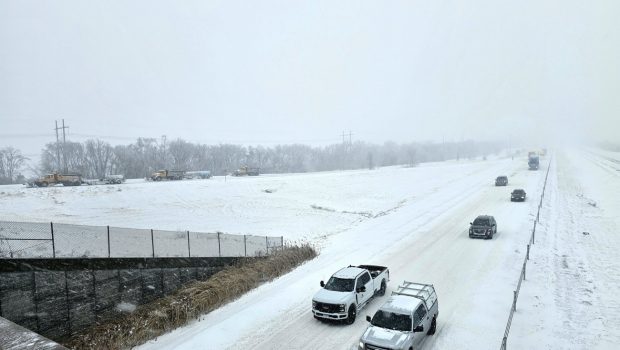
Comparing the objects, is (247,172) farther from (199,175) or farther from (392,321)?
(392,321)

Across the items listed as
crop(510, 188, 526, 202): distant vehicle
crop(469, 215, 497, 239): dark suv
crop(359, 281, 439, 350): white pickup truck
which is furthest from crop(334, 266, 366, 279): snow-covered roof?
crop(510, 188, 526, 202): distant vehicle

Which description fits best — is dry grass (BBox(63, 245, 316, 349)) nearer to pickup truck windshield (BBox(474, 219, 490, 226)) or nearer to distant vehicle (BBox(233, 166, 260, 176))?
pickup truck windshield (BBox(474, 219, 490, 226))

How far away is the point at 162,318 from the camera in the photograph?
16859 mm

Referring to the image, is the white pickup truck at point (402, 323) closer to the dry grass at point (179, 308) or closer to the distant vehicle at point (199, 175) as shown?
the dry grass at point (179, 308)

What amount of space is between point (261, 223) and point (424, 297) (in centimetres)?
3150

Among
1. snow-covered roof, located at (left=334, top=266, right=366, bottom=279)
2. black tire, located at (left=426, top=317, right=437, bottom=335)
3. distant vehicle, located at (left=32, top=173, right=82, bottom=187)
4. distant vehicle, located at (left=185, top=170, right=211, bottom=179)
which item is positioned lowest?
black tire, located at (left=426, top=317, right=437, bottom=335)

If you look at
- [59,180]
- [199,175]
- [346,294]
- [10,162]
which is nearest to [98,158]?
[10,162]

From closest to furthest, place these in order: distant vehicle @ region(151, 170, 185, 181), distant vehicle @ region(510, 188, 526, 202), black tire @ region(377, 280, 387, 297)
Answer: black tire @ region(377, 280, 387, 297) → distant vehicle @ region(510, 188, 526, 202) → distant vehicle @ region(151, 170, 185, 181)

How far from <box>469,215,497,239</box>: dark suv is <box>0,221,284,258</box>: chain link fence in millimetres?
18323

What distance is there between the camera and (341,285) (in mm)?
17484

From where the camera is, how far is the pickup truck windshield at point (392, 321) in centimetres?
1363

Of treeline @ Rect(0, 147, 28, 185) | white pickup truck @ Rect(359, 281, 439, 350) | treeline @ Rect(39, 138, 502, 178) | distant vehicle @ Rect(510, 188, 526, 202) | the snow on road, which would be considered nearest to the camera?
white pickup truck @ Rect(359, 281, 439, 350)

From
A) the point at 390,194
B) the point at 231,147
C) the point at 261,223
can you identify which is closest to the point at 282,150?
the point at 231,147

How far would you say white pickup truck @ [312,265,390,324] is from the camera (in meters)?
16.2
